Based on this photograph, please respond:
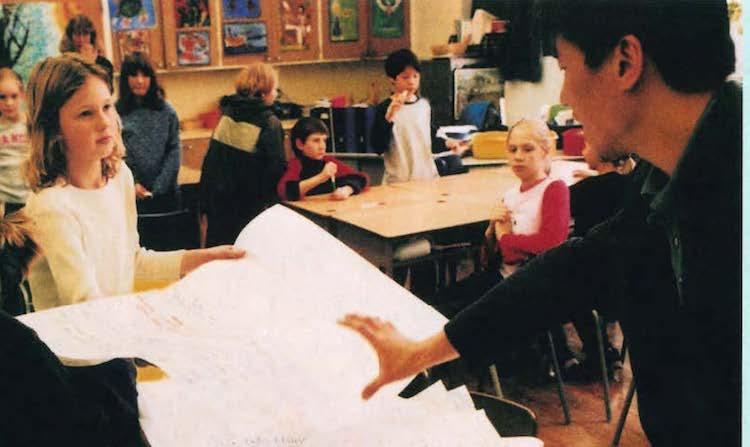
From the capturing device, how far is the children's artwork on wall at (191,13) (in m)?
4.81

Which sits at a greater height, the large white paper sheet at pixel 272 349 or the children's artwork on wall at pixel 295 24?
the children's artwork on wall at pixel 295 24

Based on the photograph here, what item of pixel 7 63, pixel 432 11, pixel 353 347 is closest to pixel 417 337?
pixel 353 347

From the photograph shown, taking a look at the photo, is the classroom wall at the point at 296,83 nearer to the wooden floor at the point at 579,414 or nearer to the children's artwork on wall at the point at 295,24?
the children's artwork on wall at the point at 295,24

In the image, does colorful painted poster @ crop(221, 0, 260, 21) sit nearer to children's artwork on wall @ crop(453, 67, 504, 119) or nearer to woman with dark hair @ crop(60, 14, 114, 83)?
children's artwork on wall @ crop(453, 67, 504, 119)

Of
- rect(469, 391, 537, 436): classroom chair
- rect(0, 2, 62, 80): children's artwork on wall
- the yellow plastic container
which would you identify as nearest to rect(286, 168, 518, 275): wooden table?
the yellow plastic container

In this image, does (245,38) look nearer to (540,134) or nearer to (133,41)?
(133,41)

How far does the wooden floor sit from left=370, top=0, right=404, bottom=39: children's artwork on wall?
137 inches

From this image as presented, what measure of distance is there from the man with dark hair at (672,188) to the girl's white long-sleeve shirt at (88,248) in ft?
1.74

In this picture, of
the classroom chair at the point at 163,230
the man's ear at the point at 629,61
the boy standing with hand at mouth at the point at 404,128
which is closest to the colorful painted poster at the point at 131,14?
the boy standing with hand at mouth at the point at 404,128

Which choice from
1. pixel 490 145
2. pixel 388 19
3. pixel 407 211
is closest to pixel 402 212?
pixel 407 211

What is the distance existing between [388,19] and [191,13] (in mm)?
1498

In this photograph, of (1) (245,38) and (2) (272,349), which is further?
(1) (245,38)

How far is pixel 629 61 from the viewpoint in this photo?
0.52m

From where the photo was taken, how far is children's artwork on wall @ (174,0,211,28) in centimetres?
481
